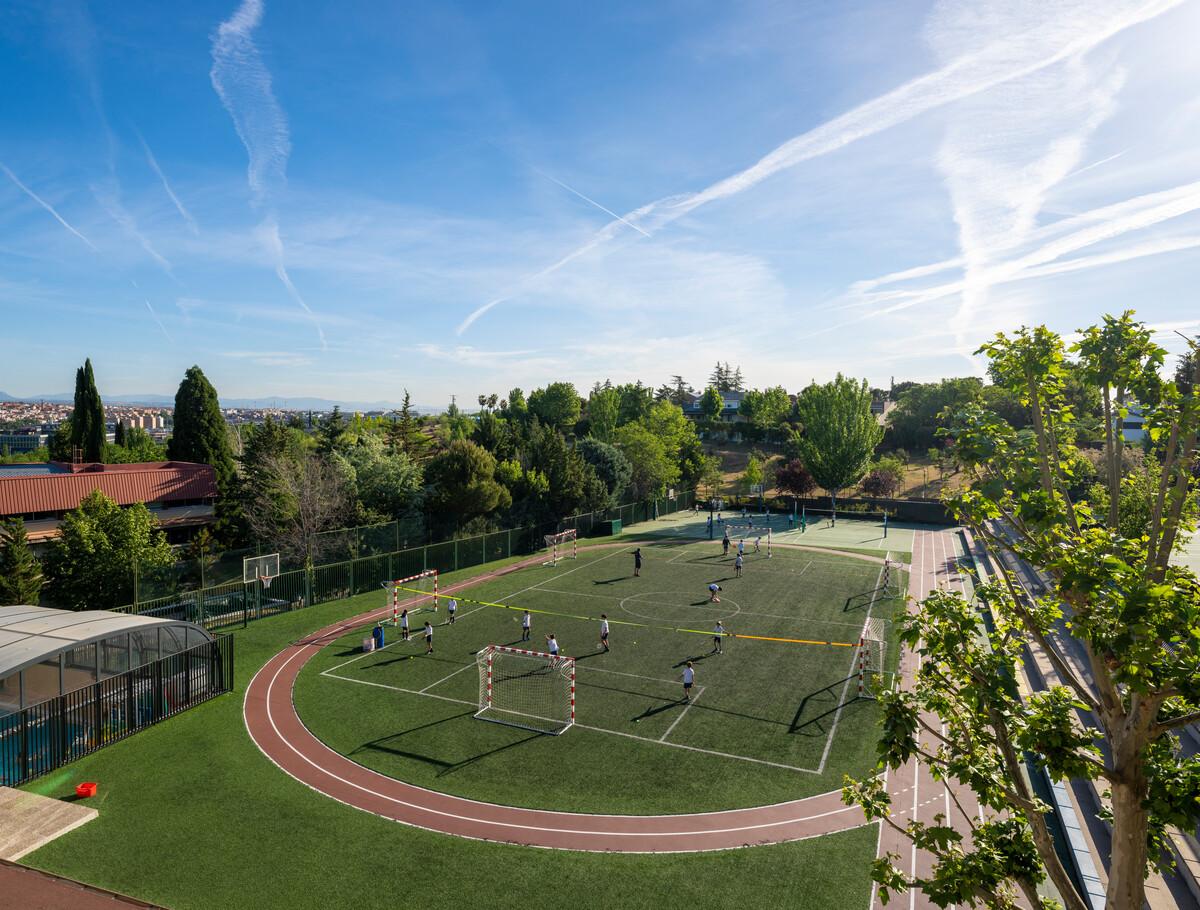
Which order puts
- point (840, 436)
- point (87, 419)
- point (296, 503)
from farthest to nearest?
point (840, 436) < point (87, 419) < point (296, 503)

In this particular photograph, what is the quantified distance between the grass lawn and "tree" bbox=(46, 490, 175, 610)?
14.3 meters

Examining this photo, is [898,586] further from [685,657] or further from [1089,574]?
[1089,574]

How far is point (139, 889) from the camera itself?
13.6 metres

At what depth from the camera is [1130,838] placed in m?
5.70

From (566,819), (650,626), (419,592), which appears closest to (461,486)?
(419,592)

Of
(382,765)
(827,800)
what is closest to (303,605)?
(382,765)

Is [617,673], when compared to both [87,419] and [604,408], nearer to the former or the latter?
[87,419]

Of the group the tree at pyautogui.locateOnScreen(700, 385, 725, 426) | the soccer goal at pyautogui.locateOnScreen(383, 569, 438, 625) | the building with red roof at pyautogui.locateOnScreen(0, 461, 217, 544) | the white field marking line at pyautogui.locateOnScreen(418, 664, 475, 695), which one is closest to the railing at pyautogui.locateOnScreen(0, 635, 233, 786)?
the white field marking line at pyautogui.locateOnScreen(418, 664, 475, 695)

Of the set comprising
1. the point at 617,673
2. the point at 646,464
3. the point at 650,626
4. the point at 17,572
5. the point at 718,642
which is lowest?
the point at 617,673

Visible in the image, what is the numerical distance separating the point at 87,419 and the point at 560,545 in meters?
38.6

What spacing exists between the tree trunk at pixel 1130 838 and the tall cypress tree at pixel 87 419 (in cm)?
6418

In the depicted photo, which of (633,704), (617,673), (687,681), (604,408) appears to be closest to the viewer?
(633,704)

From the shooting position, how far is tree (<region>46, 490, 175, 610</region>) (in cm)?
2931

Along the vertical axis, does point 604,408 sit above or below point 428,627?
above
